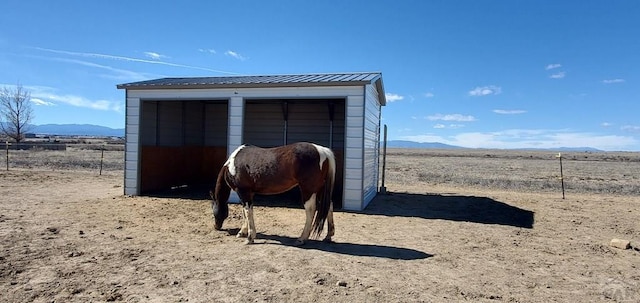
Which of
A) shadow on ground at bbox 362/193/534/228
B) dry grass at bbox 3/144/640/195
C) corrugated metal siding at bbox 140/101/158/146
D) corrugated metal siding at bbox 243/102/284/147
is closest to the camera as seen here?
shadow on ground at bbox 362/193/534/228

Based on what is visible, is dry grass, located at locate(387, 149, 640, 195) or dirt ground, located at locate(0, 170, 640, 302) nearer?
dirt ground, located at locate(0, 170, 640, 302)

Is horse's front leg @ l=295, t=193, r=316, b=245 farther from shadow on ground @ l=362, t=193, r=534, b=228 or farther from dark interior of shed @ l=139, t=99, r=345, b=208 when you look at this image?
dark interior of shed @ l=139, t=99, r=345, b=208

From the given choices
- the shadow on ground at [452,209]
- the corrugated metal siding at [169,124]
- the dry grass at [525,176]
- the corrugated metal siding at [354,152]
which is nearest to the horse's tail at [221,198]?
the corrugated metal siding at [354,152]

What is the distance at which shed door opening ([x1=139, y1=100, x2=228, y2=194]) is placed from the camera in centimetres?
1170

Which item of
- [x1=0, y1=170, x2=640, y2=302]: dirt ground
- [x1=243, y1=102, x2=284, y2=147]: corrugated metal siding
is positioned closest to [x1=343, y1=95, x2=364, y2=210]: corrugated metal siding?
[x1=0, y1=170, x2=640, y2=302]: dirt ground

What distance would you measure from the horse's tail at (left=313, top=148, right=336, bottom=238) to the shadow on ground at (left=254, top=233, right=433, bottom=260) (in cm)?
25

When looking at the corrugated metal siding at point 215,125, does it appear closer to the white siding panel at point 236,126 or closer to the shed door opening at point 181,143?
the shed door opening at point 181,143

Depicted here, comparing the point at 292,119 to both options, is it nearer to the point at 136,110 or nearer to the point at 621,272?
the point at 136,110

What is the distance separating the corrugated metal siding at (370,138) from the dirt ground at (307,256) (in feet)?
3.10

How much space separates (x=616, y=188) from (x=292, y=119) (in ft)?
44.6

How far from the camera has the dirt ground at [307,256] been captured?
161 inches

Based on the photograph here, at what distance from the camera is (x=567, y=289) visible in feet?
14.4

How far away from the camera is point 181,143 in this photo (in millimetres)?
13516

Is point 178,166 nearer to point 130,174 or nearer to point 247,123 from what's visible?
point 130,174
